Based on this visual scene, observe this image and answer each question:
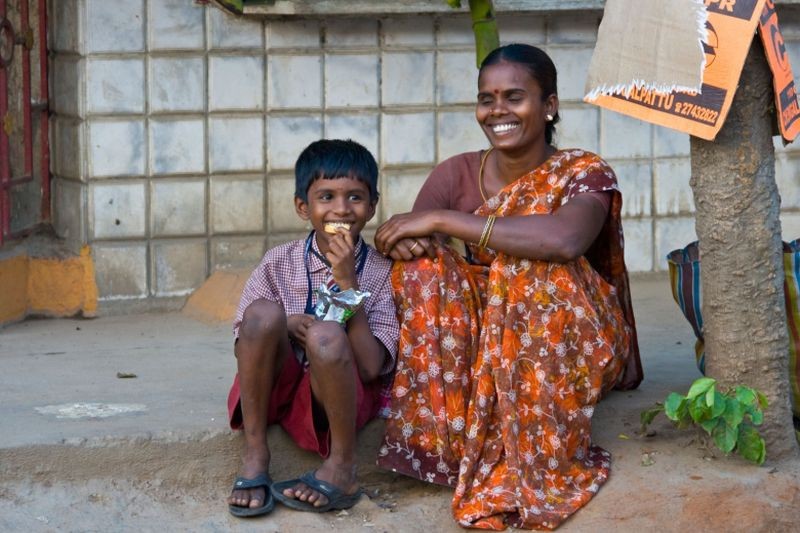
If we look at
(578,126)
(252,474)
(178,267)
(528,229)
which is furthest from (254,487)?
(578,126)

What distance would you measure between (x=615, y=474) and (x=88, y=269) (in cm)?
262

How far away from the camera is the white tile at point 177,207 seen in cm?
557

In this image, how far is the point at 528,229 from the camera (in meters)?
3.76

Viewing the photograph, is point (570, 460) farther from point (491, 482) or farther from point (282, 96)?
point (282, 96)

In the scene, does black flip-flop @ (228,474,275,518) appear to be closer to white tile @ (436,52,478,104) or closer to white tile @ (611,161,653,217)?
white tile @ (436,52,478,104)

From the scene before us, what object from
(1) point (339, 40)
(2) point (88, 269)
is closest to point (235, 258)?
(2) point (88, 269)

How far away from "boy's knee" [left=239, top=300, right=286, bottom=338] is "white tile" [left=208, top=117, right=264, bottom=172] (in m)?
2.03

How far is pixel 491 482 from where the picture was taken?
3770 mm

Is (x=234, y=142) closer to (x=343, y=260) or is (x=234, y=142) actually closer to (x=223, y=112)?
(x=223, y=112)

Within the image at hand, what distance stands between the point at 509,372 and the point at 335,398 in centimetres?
49

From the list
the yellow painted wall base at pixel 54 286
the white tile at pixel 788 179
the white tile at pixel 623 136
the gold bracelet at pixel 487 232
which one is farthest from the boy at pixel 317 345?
the white tile at pixel 788 179

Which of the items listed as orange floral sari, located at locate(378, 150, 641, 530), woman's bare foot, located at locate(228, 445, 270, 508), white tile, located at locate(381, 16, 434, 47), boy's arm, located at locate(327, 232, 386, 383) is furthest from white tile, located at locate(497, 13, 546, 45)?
woman's bare foot, located at locate(228, 445, 270, 508)

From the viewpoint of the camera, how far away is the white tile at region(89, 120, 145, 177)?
5480 mm

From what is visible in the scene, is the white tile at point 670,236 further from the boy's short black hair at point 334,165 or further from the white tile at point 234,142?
the boy's short black hair at point 334,165
